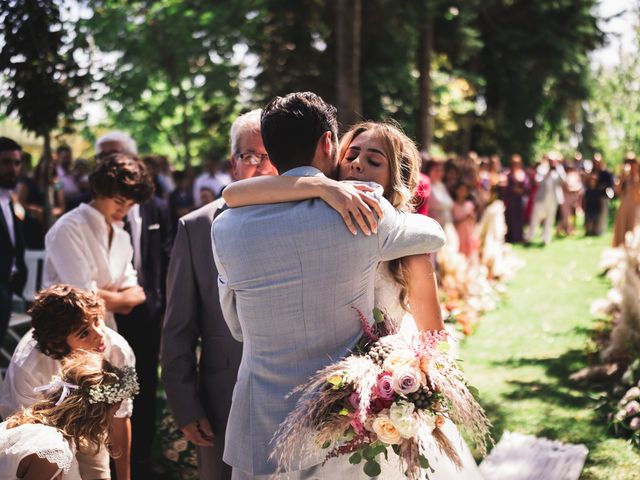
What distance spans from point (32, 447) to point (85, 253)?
148cm

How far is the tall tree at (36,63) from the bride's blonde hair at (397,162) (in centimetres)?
435

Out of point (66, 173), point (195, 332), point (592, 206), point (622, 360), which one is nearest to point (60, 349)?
point (195, 332)

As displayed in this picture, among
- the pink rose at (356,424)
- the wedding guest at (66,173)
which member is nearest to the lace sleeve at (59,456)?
the pink rose at (356,424)

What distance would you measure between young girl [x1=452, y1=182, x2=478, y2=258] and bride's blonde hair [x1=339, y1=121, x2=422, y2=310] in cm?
850

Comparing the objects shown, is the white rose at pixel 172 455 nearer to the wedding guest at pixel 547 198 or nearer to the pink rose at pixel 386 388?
the pink rose at pixel 386 388

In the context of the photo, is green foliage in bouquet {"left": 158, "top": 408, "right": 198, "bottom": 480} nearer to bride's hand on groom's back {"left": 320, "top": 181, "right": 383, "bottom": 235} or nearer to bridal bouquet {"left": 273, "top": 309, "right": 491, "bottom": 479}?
bridal bouquet {"left": 273, "top": 309, "right": 491, "bottom": 479}

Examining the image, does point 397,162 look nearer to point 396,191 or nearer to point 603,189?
point 396,191

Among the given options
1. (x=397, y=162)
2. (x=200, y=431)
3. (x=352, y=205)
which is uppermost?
(x=397, y=162)

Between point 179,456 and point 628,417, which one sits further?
point 628,417

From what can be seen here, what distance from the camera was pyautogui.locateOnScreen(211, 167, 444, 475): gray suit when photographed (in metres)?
2.18

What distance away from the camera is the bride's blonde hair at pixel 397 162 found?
274 cm

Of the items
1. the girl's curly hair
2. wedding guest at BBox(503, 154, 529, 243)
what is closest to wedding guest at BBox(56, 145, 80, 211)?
the girl's curly hair

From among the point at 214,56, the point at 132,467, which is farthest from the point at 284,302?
the point at 214,56

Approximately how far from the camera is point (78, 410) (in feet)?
9.37
